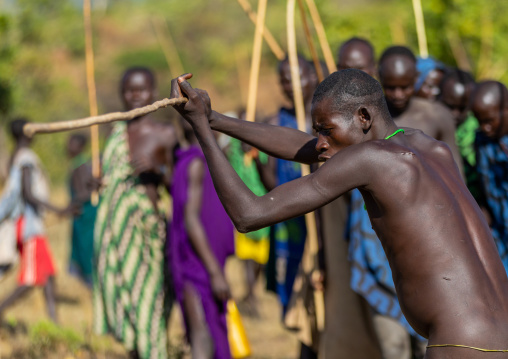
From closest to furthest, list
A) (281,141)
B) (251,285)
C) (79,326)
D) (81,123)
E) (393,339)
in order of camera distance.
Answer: (81,123)
(281,141)
(393,339)
(79,326)
(251,285)

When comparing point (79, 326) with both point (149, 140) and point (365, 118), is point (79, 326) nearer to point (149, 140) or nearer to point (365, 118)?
point (149, 140)

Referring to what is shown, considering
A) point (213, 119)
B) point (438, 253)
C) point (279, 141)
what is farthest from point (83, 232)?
point (438, 253)

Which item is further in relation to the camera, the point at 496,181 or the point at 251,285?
the point at 251,285

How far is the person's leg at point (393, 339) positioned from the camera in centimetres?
416

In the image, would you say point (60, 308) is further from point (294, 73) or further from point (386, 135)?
point (386, 135)

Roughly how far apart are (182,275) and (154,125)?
1.00 m

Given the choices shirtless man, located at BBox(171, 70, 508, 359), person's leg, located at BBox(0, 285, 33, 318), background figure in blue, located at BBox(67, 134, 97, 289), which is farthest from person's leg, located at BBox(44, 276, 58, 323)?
shirtless man, located at BBox(171, 70, 508, 359)

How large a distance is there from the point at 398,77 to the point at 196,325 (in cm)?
191

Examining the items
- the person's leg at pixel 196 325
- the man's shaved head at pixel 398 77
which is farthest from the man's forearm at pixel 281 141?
the person's leg at pixel 196 325

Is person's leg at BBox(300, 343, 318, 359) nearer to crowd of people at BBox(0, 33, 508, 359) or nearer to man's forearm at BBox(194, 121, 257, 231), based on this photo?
crowd of people at BBox(0, 33, 508, 359)

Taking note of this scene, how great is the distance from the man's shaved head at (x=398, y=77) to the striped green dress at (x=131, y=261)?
5.77 ft

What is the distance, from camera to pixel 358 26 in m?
12.9

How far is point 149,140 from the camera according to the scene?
530 centimetres

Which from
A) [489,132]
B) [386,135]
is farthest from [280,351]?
[386,135]
